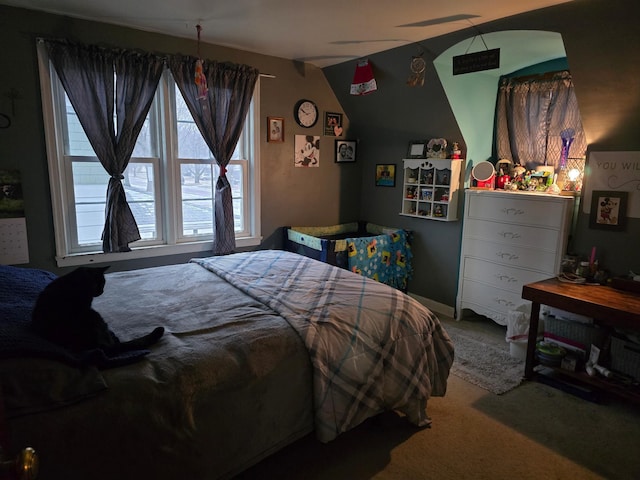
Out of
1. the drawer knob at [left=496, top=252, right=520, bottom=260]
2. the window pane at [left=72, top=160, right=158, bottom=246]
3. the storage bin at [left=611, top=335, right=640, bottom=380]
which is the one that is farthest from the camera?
the drawer knob at [left=496, top=252, right=520, bottom=260]

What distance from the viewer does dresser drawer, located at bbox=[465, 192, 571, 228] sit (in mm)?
2957

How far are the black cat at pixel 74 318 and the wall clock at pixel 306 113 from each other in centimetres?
287

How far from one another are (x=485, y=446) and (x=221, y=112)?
10.2ft

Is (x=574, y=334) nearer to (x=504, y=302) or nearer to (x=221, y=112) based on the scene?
(x=504, y=302)

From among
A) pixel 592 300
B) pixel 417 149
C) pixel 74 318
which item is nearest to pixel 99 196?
pixel 74 318

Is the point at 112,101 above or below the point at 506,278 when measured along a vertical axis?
above

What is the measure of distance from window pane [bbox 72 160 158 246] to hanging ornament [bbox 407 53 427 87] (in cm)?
223

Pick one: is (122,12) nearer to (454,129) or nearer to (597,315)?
(454,129)

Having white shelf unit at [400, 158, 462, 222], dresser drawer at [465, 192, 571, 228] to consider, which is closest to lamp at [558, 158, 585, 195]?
dresser drawer at [465, 192, 571, 228]

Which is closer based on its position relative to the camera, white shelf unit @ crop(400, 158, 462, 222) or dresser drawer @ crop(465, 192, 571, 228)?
dresser drawer @ crop(465, 192, 571, 228)

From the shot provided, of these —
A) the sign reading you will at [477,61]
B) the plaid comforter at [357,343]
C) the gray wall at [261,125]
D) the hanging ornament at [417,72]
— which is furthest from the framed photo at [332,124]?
the plaid comforter at [357,343]

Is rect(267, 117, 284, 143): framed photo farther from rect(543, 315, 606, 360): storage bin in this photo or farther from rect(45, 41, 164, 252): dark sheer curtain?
A: rect(543, 315, 606, 360): storage bin

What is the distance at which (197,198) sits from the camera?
365 centimetres

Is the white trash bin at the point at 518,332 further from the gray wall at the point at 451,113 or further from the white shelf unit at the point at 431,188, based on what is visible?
the white shelf unit at the point at 431,188
